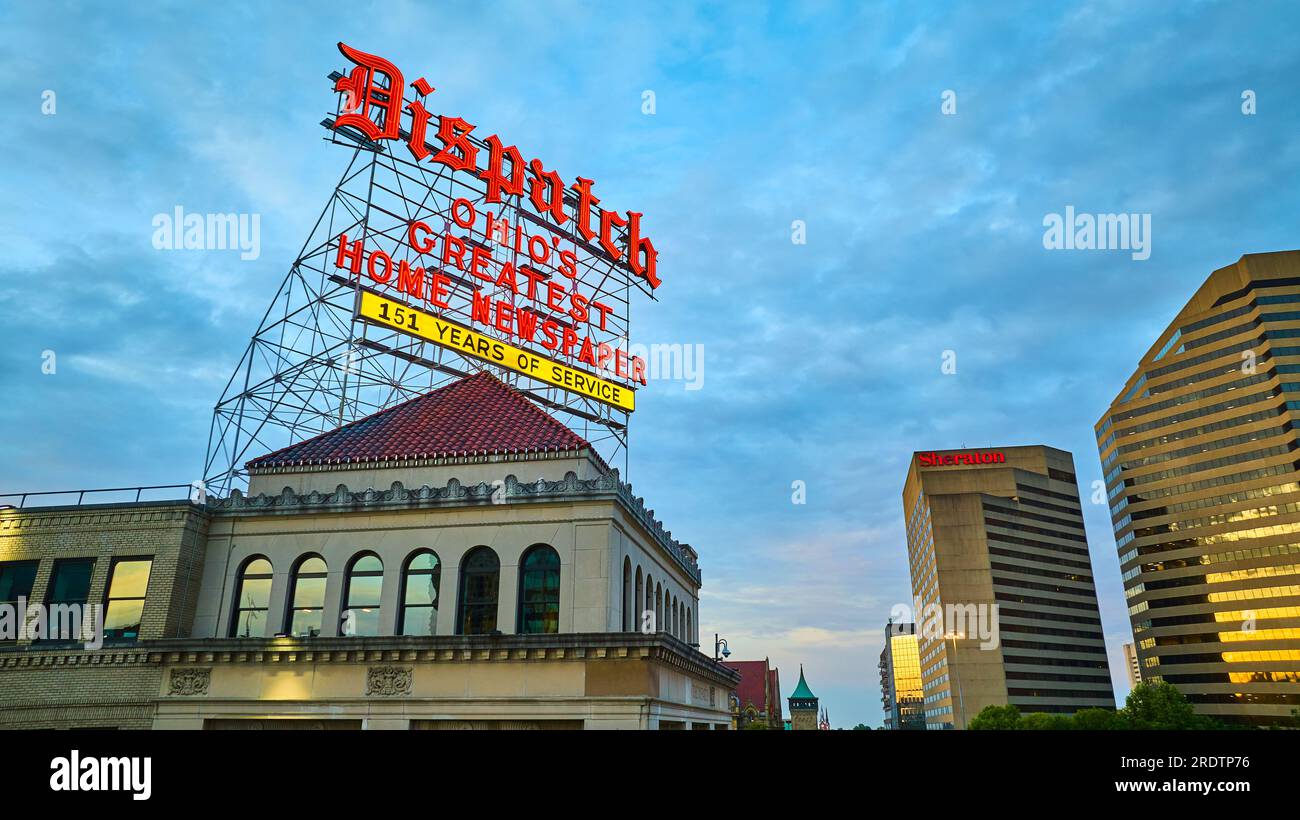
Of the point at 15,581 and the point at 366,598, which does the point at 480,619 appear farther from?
the point at 15,581

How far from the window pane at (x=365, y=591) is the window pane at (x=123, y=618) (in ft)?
25.2

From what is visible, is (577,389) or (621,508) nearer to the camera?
(621,508)

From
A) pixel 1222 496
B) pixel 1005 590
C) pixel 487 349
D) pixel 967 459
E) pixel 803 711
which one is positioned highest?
pixel 967 459

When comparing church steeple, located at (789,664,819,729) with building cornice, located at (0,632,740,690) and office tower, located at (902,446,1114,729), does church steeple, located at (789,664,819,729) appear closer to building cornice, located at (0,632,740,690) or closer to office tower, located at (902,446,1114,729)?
office tower, located at (902,446,1114,729)

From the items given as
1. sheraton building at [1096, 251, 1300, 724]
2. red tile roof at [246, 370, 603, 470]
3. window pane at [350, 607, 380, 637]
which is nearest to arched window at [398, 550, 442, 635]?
window pane at [350, 607, 380, 637]

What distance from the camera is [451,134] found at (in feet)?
137

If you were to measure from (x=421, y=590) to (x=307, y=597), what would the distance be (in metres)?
4.55

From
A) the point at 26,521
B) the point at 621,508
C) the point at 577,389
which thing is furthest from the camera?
the point at 577,389

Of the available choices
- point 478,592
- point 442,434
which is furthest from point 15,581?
point 478,592

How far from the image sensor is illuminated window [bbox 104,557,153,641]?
91.8ft

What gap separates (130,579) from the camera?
28.5 metres
